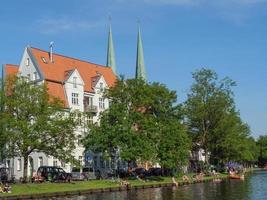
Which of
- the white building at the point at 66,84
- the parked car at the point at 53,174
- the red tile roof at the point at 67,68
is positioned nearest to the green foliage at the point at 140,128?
the white building at the point at 66,84

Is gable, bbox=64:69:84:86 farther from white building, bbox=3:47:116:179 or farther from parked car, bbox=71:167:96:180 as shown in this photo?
parked car, bbox=71:167:96:180

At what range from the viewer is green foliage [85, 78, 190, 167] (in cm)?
8781

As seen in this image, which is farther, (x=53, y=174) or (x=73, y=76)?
(x=73, y=76)

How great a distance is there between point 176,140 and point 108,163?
814 inches

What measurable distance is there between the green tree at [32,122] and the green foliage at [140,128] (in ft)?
44.6

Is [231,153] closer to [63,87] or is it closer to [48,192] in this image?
[63,87]

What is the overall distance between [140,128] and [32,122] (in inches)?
892

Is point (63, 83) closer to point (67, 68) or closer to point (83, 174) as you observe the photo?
point (67, 68)

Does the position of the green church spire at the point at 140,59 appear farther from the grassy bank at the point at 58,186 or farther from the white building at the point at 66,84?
the grassy bank at the point at 58,186

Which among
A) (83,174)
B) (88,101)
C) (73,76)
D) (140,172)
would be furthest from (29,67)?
(140,172)

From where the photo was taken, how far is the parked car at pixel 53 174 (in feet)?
260

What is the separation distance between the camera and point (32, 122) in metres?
74.6

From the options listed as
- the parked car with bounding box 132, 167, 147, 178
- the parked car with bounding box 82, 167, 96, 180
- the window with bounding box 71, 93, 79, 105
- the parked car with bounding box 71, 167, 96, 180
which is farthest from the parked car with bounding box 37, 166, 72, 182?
the window with bounding box 71, 93, 79, 105

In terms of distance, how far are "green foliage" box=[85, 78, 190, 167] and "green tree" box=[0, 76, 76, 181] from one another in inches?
535
